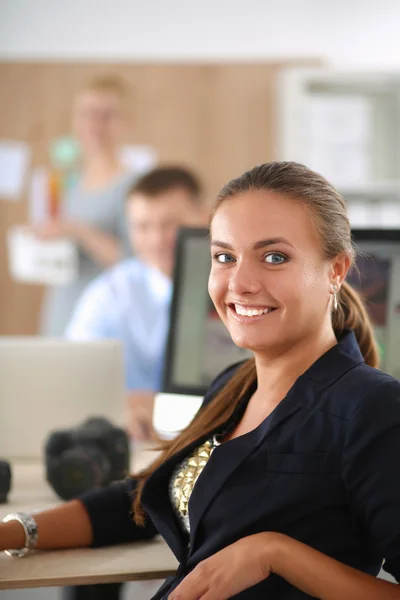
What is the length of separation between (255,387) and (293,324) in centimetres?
21

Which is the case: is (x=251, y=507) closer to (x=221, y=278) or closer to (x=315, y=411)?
(x=315, y=411)

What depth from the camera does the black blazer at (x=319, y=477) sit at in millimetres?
904

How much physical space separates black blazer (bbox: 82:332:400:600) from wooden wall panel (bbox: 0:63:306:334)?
2873mm

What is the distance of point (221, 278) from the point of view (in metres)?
1.08

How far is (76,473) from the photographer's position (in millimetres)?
1502

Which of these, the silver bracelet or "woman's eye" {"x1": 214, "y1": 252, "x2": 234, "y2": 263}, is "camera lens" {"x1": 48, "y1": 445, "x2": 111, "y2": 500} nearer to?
the silver bracelet

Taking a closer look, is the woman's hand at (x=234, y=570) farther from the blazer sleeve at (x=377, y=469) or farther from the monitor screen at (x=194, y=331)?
the monitor screen at (x=194, y=331)

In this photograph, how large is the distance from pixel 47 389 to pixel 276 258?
41.3 inches

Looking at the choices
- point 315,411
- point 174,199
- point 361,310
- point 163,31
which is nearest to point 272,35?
point 163,31

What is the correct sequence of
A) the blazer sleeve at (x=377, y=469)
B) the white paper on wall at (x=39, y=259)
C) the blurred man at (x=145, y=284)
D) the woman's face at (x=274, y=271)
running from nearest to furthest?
1. the blazer sleeve at (x=377, y=469)
2. the woman's face at (x=274, y=271)
3. the blurred man at (x=145, y=284)
4. the white paper on wall at (x=39, y=259)

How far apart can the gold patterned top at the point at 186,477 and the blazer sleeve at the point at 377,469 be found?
0.79 ft

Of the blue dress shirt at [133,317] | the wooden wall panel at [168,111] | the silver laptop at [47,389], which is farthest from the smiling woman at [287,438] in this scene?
the wooden wall panel at [168,111]

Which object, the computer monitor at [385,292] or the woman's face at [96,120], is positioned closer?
the computer monitor at [385,292]

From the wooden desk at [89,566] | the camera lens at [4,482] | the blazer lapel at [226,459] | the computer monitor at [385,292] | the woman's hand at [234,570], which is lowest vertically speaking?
the wooden desk at [89,566]
